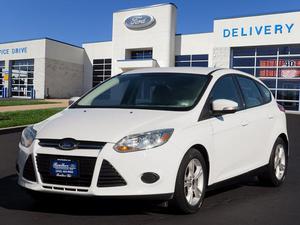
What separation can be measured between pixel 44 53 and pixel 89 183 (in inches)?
1616

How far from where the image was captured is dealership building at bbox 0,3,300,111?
3092 centimetres

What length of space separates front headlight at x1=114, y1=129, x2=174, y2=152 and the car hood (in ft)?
0.16

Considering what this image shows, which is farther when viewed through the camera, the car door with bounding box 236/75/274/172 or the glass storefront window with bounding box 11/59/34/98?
the glass storefront window with bounding box 11/59/34/98

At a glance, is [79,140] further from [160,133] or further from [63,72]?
[63,72]

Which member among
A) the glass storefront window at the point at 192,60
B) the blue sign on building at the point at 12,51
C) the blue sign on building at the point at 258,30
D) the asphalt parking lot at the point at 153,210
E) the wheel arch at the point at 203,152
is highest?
the blue sign on building at the point at 258,30

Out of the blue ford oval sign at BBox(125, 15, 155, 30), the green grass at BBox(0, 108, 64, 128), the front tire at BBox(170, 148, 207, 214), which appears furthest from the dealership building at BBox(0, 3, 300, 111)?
the front tire at BBox(170, 148, 207, 214)

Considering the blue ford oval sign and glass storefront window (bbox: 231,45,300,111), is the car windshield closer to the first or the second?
glass storefront window (bbox: 231,45,300,111)

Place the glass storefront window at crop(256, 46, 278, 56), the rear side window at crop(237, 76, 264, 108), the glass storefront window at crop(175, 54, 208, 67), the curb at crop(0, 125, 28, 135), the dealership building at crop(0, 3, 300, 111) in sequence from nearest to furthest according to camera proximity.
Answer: the rear side window at crop(237, 76, 264, 108) → the curb at crop(0, 125, 28, 135) → the dealership building at crop(0, 3, 300, 111) → the glass storefront window at crop(256, 46, 278, 56) → the glass storefront window at crop(175, 54, 208, 67)

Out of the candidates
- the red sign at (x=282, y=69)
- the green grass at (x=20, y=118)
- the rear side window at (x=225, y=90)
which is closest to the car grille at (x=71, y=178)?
the rear side window at (x=225, y=90)

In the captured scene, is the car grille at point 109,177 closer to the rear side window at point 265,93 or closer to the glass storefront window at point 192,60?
the rear side window at point 265,93

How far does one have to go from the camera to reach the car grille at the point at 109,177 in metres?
4.25

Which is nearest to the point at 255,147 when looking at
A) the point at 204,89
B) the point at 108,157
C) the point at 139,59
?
the point at 204,89

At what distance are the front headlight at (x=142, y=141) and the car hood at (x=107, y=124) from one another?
49mm

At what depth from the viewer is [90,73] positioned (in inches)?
1853
